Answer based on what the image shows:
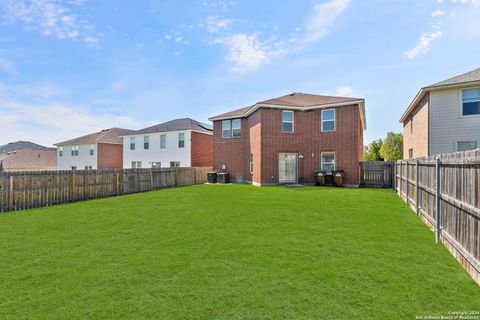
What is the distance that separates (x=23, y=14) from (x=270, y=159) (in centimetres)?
1426

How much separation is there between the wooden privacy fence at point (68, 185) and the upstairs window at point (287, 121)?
9.07 metres

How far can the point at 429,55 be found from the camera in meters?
11.7

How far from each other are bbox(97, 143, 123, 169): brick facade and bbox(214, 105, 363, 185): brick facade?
23.7 metres

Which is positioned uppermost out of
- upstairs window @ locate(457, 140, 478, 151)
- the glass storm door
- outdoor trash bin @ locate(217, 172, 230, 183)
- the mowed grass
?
upstairs window @ locate(457, 140, 478, 151)

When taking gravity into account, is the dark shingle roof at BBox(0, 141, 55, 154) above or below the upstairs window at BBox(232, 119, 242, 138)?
above

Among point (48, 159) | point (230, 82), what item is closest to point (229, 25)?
point (230, 82)

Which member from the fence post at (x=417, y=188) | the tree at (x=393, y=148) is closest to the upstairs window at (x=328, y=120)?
the fence post at (x=417, y=188)

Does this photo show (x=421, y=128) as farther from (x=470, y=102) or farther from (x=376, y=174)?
(x=376, y=174)

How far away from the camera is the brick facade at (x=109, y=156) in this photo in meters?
32.7

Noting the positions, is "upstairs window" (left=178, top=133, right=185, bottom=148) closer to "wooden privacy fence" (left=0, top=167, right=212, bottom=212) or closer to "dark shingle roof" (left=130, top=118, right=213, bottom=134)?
"dark shingle roof" (left=130, top=118, right=213, bottom=134)

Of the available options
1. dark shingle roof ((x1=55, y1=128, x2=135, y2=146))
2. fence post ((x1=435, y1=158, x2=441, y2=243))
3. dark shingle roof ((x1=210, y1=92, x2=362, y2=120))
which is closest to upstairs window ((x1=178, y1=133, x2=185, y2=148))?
dark shingle roof ((x1=210, y1=92, x2=362, y2=120))

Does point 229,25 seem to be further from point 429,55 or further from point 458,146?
point 458,146

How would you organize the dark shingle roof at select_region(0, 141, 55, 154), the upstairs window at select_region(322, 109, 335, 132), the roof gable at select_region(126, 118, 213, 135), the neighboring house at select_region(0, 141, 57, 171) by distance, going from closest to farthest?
the upstairs window at select_region(322, 109, 335, 132) → the roof gable at select_region(126, 118, 213, 135) → the neighboring house at select_region(0, 141, 57, 171) → the dark shingle roof at select_region(0, 141, 55, 154)

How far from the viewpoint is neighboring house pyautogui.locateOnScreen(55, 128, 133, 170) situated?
3275 cm
